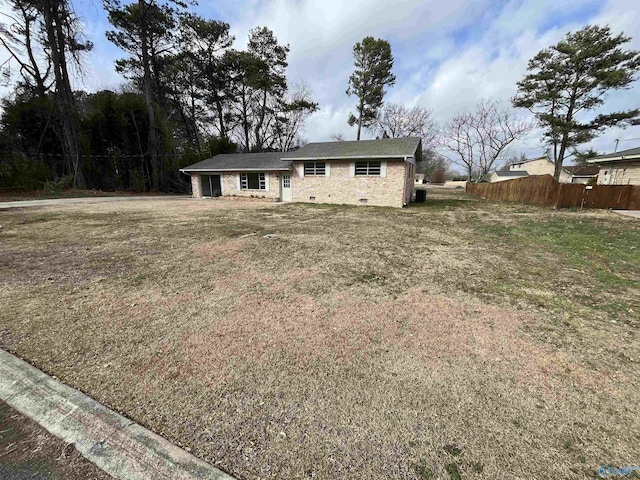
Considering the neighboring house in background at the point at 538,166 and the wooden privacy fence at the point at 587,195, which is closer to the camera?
the wooden privacy fence at the point at 587,195

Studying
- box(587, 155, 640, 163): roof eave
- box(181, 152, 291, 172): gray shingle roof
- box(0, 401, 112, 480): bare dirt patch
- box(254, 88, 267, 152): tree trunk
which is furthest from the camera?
box(254, 88, 267, 152): tree trunk

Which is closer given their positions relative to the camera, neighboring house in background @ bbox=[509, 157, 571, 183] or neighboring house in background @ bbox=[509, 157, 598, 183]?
neighboring house in background @ bbox=[509, 157, 598, 183]

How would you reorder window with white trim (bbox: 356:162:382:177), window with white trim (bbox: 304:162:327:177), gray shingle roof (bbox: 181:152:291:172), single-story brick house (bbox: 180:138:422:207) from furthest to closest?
gray shingle roof (bbox: 181:152:291:172)
window with white trim (bbox: 304:162:327:177)
window with white trim (bbox: 356:162:382:177)
single-story brick house (bbox: 180:138:422:207)

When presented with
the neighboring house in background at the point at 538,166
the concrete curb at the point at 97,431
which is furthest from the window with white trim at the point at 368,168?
the neighboring house in background at the point at 538,166

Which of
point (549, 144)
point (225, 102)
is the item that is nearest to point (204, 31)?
point (225, 102)

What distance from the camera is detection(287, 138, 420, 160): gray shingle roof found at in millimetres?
13047

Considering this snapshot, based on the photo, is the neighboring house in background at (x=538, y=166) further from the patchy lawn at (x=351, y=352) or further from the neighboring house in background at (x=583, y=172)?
the patchy lawn at (x=351, y=352)

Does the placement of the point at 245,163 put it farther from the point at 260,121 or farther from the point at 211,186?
the point at 260,121

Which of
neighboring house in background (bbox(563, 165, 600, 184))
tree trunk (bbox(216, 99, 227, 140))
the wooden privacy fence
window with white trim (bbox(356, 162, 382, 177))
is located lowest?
the wooden privacy fence

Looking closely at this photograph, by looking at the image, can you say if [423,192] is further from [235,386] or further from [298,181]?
[235,386]

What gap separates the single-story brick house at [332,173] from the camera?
13.4 m

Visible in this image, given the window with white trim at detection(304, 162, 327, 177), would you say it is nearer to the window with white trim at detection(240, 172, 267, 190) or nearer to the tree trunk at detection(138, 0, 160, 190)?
the window with white trim at detection(240, 172, 267, 190)

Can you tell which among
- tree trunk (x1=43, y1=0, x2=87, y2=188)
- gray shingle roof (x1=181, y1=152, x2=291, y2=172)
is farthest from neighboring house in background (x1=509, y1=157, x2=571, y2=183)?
tree trunk (x1=43, y1=0, x2=87, y2=188)

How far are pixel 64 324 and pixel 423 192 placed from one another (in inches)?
696
